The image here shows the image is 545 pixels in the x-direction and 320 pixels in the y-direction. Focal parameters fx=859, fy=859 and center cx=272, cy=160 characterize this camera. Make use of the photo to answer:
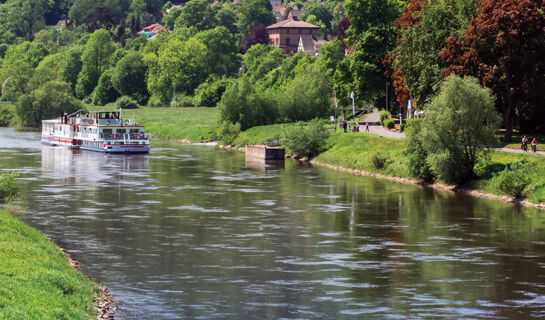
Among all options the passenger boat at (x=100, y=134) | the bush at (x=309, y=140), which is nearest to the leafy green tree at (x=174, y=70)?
the passenger boat at (x=100, y=134)

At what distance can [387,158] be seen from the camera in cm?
8238

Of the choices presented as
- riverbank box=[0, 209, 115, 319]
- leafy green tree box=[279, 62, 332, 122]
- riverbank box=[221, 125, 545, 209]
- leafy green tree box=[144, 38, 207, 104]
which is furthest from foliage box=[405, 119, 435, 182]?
leafy green tree box=[144, 38, 207, 104]

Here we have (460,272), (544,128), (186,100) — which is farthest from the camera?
(186,100)

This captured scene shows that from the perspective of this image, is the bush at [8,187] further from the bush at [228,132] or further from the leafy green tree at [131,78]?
the leafy green tree at [131,78]

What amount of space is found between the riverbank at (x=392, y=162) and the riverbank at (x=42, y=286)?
118 feet

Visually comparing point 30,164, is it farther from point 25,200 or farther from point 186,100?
point 186,100

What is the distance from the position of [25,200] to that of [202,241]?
1984cm

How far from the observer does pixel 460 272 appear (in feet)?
129

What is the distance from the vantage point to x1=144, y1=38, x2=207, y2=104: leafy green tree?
18200 centimetres

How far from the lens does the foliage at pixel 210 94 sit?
173 metres

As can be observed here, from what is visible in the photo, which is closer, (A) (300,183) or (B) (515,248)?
(B) (515,248)

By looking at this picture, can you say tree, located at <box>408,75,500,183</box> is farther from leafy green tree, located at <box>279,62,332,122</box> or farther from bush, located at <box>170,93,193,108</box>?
bush, located at <box>170,93,193,108</box>

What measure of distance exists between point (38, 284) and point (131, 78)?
163500 mm

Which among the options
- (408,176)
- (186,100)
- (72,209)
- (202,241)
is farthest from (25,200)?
(186,100)
